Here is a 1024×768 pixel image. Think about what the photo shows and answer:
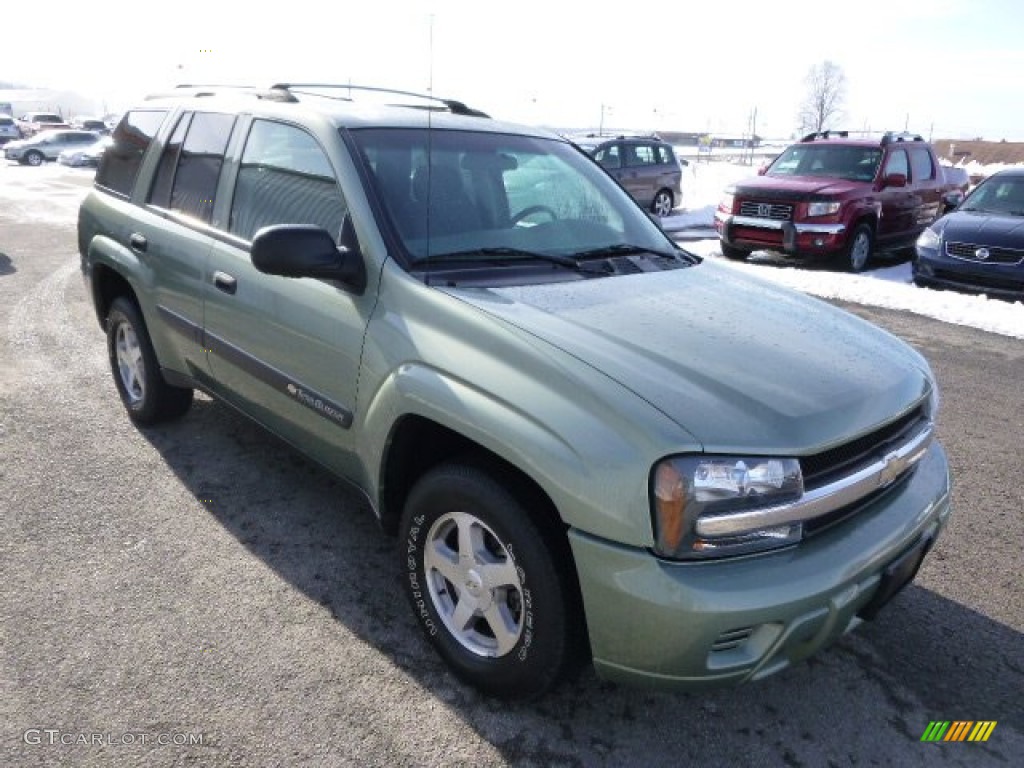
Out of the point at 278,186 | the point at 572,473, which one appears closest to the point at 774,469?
the point at 572,473

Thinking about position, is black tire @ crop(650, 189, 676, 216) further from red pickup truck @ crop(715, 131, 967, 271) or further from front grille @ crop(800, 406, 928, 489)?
front grille @ crop(800, 406, 928, 489)

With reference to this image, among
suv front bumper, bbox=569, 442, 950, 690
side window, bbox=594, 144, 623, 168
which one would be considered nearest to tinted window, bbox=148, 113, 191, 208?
suv front bumper, bbox=569, 442, 950, 690

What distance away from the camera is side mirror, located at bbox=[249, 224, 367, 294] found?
2520mm

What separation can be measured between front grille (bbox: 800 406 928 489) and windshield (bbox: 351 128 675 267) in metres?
1.28

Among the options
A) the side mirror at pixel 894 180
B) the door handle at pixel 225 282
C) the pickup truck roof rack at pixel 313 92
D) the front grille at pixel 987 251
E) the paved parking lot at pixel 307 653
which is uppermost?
the pickup truck roof rack at pixel 313 92

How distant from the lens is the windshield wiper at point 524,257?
279 cm

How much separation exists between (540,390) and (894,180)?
35.3 feet

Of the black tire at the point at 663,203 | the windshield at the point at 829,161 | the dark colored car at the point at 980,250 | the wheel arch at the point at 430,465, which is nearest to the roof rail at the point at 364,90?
the wheel arch at the point at 430,465

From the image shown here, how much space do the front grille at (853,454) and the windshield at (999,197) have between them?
8390 millimetres

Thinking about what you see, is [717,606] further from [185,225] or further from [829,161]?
[829,161]

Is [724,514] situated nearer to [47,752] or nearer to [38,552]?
[47,752]

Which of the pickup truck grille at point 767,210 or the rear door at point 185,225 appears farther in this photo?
the pickup truck grille at point 767,210

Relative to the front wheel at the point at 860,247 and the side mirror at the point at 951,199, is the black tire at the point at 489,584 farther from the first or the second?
the side mirror at the point at 951,199

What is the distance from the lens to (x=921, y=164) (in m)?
11.9
